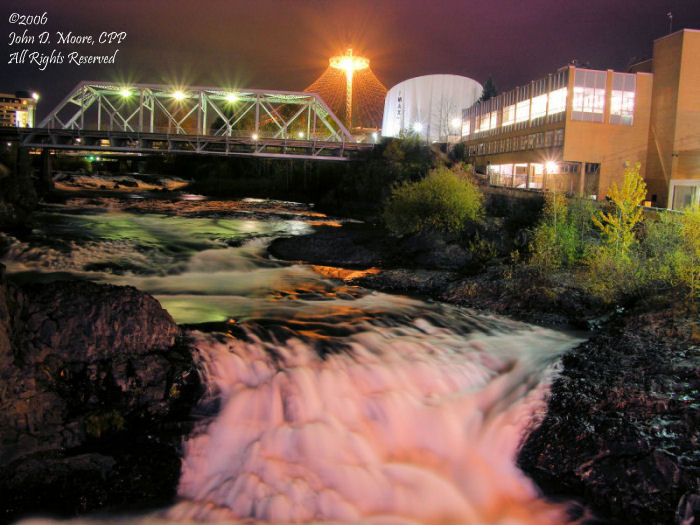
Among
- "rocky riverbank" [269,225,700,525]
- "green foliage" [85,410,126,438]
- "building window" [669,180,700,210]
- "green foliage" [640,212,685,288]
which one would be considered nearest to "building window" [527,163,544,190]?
"building window" [669,180,700,210]

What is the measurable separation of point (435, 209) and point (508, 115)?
36.4m

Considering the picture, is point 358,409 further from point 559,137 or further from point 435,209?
point 559,137

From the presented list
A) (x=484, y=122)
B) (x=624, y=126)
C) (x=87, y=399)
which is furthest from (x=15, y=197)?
(x=484, y=122)

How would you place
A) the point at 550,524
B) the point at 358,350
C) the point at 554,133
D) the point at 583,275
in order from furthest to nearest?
the point at 554,133 → the point at 583,275 → the point at 358,350 → the point at 550,524

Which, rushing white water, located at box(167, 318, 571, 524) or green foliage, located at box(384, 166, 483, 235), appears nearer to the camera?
rushing white water, located at box(167, 318, 571, 524)

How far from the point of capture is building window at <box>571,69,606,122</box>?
1747 inches

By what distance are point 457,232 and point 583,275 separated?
839 cm

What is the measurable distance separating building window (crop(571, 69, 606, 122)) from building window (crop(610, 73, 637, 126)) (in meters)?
0.83

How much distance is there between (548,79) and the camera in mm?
47531

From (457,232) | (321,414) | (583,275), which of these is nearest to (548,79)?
(457,232)

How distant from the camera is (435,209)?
81.7 ft

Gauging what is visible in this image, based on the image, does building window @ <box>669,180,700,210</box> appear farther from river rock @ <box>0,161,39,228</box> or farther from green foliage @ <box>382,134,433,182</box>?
river rock @ <box>0,161,39,228</box>

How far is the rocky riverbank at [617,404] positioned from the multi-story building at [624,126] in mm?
27285

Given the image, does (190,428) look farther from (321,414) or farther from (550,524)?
(550,524)
